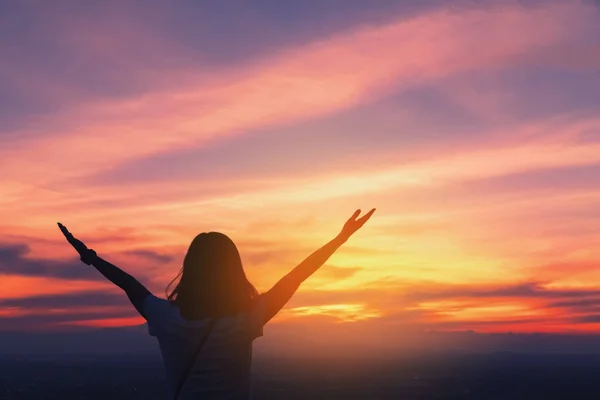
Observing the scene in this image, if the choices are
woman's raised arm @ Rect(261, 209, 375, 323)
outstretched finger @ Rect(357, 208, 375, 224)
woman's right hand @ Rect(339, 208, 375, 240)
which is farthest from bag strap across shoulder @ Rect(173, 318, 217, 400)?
outstretched finger @ Rect(357, 208, 375, 224)

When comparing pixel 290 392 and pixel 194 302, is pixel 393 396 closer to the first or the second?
pixel 290 392

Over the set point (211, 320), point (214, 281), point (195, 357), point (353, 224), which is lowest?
point (195, 357)

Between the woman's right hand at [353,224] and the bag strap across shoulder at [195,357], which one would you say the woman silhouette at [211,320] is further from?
the woman's right hand at [353,224]

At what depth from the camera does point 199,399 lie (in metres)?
4.92

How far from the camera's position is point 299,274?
5395mm

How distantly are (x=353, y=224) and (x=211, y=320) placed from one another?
1.44 metres

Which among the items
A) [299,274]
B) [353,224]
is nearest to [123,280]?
[299,274]

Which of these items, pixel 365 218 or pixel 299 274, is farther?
pixel 365 218

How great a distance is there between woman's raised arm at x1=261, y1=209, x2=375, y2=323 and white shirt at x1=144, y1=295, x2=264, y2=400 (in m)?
0.09

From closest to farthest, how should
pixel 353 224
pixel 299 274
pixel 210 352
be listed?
pixel 210 352
pixel 299 274
pixel 353 224

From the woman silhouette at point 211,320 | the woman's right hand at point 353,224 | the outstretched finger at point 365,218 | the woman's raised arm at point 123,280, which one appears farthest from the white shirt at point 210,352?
the outstretched finger at point 365,218

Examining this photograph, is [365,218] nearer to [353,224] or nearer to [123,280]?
[353,224]

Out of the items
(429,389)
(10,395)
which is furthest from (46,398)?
(429,389)

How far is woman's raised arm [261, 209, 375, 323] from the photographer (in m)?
5.21
